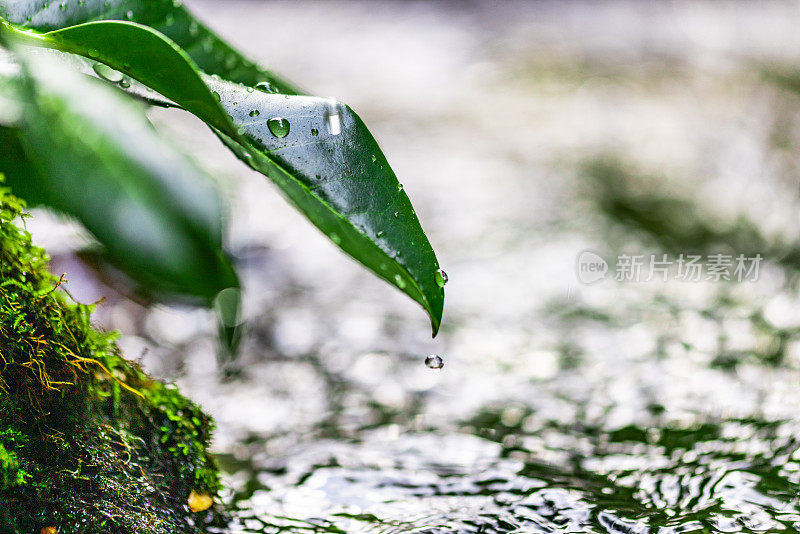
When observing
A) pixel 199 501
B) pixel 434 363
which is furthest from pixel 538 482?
pixel 199 501

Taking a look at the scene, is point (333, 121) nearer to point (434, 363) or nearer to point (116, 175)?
point (116, 175)

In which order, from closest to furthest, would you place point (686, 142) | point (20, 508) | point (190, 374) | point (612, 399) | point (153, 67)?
point (153, 67)
point (20, 508)
point (612, 399)
point (190, 374)
point (686, 142)

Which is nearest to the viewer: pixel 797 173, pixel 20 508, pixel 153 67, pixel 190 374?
pixel 153 67

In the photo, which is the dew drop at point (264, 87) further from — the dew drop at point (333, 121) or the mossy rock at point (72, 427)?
the mossy rock at point (72, 427)

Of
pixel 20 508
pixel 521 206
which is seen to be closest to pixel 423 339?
pixel 521 206


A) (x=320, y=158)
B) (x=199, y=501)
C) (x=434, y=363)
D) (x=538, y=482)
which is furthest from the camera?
(x=434, y=363)

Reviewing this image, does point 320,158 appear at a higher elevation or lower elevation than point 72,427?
higher

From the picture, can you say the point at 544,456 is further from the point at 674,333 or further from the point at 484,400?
the point at 674,333
